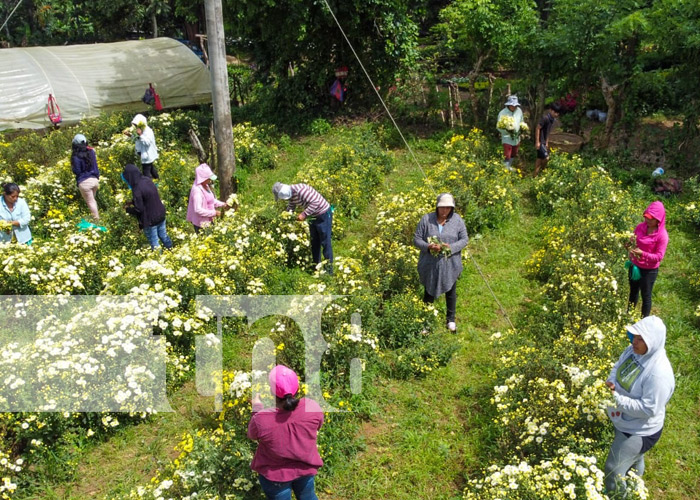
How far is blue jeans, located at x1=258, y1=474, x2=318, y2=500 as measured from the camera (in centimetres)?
406

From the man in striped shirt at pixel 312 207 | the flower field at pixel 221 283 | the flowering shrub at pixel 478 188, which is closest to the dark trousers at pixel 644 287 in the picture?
the flower field at pixel 221 283

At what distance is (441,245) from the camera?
6211mm

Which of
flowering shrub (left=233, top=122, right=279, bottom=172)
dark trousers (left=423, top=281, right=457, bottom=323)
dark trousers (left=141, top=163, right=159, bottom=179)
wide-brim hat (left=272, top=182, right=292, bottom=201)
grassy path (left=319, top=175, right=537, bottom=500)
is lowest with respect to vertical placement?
grassy path (left=319, top=175, right=537, bottom=500)

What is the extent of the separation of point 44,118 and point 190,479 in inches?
538

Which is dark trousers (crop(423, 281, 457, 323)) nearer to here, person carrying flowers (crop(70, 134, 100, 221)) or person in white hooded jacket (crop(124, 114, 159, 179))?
person in white hooded jacket (crop(124, 114, 159, 179))

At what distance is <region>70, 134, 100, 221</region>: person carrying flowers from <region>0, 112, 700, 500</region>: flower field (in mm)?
332

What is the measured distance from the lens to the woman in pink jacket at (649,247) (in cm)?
610

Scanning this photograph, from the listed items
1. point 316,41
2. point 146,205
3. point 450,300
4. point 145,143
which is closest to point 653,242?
point 450,300

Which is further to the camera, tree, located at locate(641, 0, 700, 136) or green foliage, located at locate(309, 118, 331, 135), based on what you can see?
green foliage, located at locate(309, 118, 331, 135)

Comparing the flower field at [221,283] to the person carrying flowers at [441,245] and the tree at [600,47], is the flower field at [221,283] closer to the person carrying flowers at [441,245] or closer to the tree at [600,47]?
the person carrying flowers at [441,245]

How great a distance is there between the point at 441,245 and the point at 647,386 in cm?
268

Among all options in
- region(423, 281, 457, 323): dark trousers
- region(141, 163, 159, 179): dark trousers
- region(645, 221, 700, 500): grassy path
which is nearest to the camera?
region(645, 221, 700, 500): grassy path

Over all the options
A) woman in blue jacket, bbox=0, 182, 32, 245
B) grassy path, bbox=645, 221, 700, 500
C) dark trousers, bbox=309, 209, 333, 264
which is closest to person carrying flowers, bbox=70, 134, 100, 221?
woman in blue jacket, bbox=0, 182, 32, 245

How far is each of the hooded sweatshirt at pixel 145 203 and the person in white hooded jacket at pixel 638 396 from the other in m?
6.17
